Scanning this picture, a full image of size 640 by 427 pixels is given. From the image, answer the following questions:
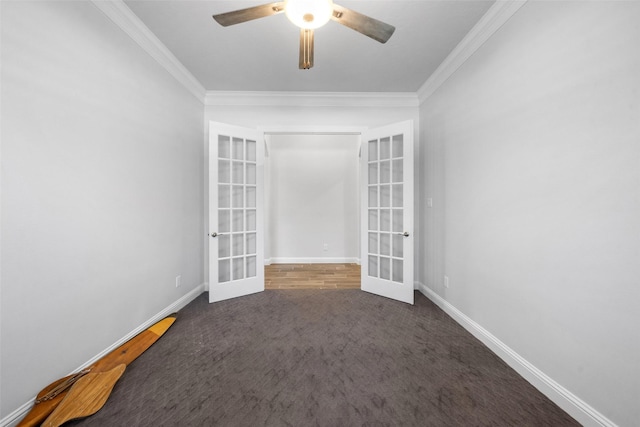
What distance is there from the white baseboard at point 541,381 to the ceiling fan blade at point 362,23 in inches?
89.5

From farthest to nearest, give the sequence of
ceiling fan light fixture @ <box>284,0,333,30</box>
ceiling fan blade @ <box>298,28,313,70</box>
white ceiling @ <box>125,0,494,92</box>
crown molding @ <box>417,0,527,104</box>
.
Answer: white ceiling @ <box>125,0,494,92</box>, crown molding @ <box>417,0,527,104</box>, ceiling fan blade @ <box>298,28,313,70</box>, ceiling fan light fixture @ <box>284,0,333,30</box>

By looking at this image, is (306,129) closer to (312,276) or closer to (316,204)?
(316,204)

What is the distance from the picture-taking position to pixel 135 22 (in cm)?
189

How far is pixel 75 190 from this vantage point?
150cm

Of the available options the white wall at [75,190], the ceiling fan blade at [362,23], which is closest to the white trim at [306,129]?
the white wall at [75,190]

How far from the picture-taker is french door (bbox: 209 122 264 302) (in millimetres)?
2777

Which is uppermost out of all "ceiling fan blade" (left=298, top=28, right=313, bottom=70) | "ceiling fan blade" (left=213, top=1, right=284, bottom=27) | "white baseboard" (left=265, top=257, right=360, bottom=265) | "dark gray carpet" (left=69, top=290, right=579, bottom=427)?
"ceiling fan blade" (left=213, top=1, right=284, bottom=27)

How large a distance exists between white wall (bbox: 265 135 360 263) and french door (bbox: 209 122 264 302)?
148 centimetres

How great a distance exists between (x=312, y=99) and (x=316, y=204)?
203 centimetres

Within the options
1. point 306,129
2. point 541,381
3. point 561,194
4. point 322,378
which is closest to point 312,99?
point 306,129

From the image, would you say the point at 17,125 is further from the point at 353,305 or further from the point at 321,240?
the point at 321,240

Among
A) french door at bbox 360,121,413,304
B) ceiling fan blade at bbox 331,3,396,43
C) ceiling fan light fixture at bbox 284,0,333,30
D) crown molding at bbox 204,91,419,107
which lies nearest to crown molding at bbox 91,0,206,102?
crown molding at bbox 204,91,419,107

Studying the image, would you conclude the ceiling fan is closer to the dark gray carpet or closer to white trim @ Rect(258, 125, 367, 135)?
white trim @ Rect(258, 125, 367, 135)

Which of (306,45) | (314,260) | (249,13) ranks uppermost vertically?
(249,13)
